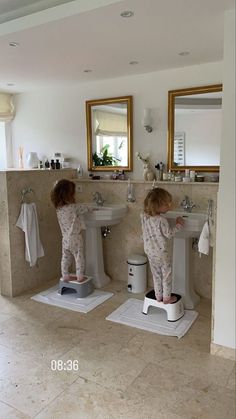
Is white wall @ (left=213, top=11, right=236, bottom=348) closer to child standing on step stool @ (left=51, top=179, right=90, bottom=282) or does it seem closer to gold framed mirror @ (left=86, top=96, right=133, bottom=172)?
child standing on step stool @ (left=51, top=179, right=90, bottom=282)

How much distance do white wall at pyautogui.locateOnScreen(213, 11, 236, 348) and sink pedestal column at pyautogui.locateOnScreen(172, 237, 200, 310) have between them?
2.69 ft

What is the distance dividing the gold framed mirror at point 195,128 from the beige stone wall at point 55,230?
0.25 metres

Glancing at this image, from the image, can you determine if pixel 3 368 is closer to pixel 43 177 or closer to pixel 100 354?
pixel 100 354

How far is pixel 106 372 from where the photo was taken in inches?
88.0

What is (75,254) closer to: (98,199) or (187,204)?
(98,199)

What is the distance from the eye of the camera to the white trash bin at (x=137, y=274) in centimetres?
357

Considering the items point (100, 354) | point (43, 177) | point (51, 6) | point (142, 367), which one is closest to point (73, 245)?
point (43, 177)

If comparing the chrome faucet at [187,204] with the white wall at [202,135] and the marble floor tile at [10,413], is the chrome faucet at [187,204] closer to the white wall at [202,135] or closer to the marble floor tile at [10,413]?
the white wall at [202,135]

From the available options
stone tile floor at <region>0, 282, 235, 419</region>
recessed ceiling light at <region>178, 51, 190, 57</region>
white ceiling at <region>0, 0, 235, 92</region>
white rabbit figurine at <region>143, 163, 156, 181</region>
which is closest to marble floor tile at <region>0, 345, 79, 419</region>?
stone tile floor at <region>0, 282, 235, 419</region>

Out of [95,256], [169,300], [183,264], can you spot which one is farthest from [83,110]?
[169,300]

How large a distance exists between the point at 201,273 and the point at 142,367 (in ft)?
4.66

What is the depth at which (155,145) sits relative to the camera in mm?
3625

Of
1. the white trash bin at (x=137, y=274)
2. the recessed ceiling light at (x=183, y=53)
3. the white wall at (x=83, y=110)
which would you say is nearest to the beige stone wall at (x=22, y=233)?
the white wall at (x=83, y=110)

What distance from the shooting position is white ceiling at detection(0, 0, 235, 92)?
212cm
